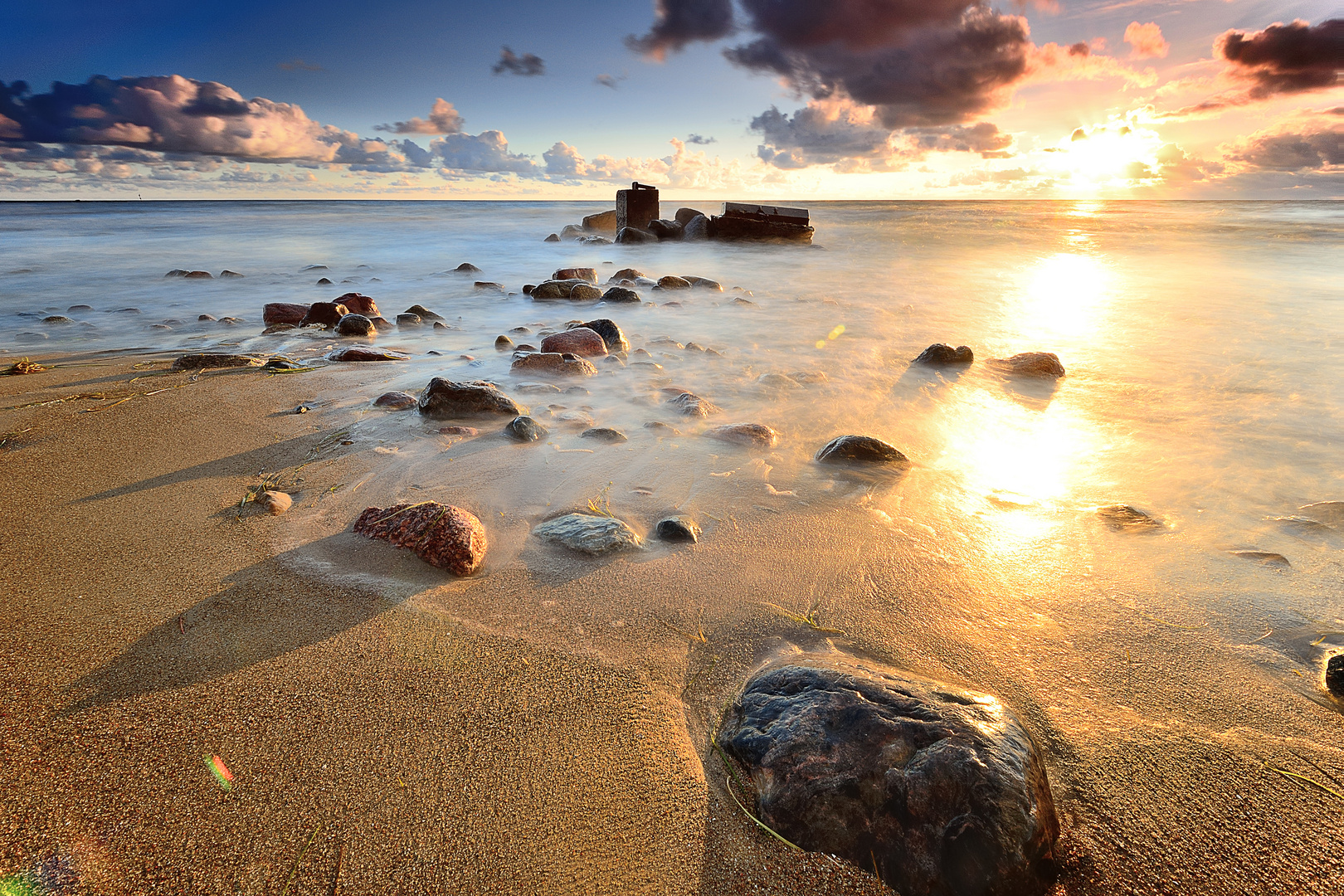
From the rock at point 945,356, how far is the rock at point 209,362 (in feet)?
15.8

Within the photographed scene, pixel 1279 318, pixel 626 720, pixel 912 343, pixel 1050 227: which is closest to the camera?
pixel 626 720

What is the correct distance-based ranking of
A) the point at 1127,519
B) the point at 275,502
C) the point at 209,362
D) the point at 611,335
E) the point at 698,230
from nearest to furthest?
the point at 275,502 < the point at 1127,519 < the point at 209,362 < the point at 611,335 < the point at 698,230

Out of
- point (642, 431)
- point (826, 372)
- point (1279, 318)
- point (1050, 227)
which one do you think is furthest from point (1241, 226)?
point (642, 431)

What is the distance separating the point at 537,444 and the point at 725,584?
1371 millimetres

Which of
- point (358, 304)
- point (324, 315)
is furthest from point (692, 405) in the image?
point (358, 304)

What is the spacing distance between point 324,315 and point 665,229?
10718 mm

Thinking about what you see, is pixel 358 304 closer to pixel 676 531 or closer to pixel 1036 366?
pixel 676 531

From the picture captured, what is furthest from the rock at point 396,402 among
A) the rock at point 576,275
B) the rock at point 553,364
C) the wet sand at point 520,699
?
the rock at point 576,275

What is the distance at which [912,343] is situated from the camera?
535cm

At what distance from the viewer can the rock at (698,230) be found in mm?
14914

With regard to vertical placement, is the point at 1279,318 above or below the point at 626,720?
above

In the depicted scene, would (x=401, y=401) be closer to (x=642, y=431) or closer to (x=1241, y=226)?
(x=642, y=431)

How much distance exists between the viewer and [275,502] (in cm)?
209

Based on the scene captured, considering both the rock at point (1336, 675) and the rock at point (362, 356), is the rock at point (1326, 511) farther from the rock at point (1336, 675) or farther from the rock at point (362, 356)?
the rock at point (362, 356)
